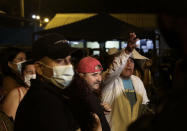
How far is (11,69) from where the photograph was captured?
3.99 m

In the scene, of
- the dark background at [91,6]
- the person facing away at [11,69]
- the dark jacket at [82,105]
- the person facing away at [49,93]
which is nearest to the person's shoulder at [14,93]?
the person facing away at [11,69]

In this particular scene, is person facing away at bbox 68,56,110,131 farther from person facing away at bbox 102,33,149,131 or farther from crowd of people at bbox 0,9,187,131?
person facing away at bbox 102,33,149,131

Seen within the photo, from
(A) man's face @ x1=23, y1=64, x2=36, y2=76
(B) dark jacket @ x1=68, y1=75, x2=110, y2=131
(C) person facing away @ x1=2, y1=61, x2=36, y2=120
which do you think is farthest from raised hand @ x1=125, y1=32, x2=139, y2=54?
(A) man's face @ x1=23, y1=64, x2=36, y2=76

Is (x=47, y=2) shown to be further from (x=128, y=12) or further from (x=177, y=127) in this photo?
(x=177, y=127)

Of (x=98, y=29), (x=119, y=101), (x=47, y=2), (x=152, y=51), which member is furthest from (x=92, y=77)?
(x=47, y=2)

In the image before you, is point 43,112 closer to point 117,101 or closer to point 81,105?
point 81,105

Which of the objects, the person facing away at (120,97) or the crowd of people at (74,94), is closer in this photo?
the crowd of people at (74,94)

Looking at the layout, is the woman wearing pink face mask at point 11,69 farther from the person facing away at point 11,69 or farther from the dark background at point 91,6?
the dark background at point 91,6

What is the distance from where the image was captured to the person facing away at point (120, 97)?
398 cm

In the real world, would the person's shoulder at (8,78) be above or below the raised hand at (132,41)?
below

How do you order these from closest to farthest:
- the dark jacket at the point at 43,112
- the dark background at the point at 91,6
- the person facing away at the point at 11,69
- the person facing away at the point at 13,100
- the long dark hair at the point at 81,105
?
the dark jacket at the point at 43,112, the long dark hair at the point at 81,105, the person facing away at the point at 13,100, the person facing away at the point at 11,69, the dark background at the point at 91,6

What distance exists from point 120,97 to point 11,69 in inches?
66.9

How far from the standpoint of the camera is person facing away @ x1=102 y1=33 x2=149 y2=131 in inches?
157

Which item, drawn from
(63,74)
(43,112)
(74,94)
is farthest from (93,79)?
(43,112)
